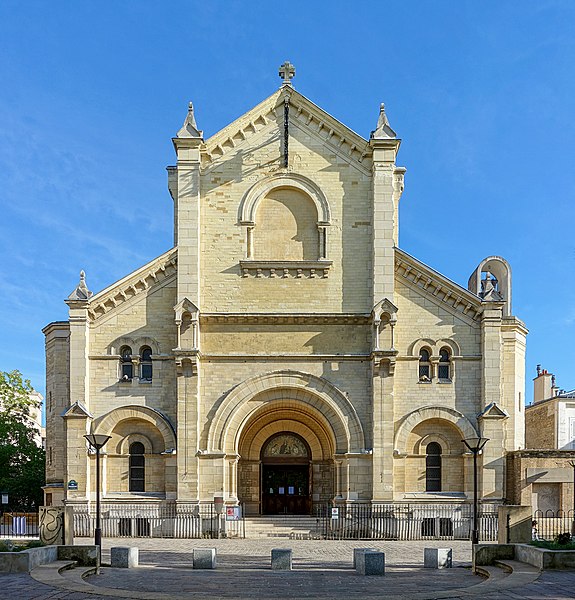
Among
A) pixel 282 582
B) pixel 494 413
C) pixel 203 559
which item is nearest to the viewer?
pixel 282 582

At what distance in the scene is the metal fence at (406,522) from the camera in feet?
108

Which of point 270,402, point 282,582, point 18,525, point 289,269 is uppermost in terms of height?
point 289,269

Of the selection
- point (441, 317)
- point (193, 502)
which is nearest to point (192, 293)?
point (193, 502)

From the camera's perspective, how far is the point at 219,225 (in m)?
35.6

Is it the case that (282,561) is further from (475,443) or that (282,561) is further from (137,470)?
(137,470)

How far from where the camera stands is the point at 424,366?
3497cm

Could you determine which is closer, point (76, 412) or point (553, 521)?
point (76, 412)

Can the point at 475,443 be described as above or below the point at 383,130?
below

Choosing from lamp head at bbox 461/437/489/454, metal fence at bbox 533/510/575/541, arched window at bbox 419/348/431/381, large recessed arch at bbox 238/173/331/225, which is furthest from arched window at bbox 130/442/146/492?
metal fence at bbox 533/510/575/541

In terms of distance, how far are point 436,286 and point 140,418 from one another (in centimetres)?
1455

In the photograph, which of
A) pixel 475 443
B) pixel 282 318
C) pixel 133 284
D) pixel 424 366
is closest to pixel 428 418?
pixel 424 366

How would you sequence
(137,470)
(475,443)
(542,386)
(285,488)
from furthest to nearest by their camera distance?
(542,386), (285,488), (137,470), (475,443)

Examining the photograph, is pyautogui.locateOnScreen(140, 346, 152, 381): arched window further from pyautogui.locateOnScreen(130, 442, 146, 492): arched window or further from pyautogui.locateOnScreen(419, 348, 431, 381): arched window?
pyautogui.locateOnScreen(419, 348, 431, 381): arched window

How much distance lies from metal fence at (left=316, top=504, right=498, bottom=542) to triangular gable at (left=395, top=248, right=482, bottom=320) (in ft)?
28.6
